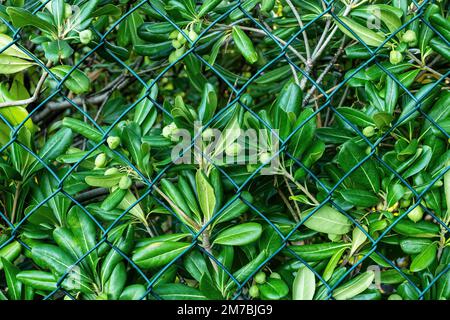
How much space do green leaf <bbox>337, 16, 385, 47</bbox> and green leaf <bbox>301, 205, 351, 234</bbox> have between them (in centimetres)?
42

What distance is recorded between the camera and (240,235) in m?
1.33

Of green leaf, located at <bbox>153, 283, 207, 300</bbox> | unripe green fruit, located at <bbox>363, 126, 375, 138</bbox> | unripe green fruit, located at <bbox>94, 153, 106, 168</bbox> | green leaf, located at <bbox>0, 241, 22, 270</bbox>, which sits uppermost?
unripe green fruit, located at <bbox>363, 126, 375, 138</bbox>

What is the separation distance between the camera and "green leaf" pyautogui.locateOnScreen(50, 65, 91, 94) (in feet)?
4.25

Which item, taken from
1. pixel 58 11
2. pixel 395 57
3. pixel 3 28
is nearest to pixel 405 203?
pixel 395 57

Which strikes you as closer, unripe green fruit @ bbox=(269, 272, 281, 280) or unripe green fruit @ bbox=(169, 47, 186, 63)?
unripe green fruit @ bbox=(269, 272, 281, 280)

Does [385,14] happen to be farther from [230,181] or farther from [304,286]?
[304,286]

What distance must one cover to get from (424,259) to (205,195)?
1.79ft

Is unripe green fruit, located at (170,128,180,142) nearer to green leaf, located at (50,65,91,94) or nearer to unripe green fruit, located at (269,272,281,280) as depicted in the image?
green leaf, located at (50,65,91,94)

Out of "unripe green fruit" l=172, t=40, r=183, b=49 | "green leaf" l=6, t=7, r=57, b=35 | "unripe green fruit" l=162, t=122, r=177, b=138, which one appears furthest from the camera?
"unripe green fruit" l=172, t=40, r=183, b=49

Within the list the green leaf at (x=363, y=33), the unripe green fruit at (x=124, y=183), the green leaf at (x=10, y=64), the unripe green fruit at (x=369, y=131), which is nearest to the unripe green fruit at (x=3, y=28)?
the green leaf at (x=10, y=64)

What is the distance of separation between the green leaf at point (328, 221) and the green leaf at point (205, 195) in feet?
0.76

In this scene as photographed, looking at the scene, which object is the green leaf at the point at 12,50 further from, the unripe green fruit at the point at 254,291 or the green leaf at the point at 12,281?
the unripe green fruit at the point at 254,291

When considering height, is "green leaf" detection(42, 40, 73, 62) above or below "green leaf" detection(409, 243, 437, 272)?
above

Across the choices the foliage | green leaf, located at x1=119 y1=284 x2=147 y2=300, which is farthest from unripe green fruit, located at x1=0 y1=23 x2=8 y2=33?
green leaf, located at x1=119 y1=284 x2=147 y2=300
